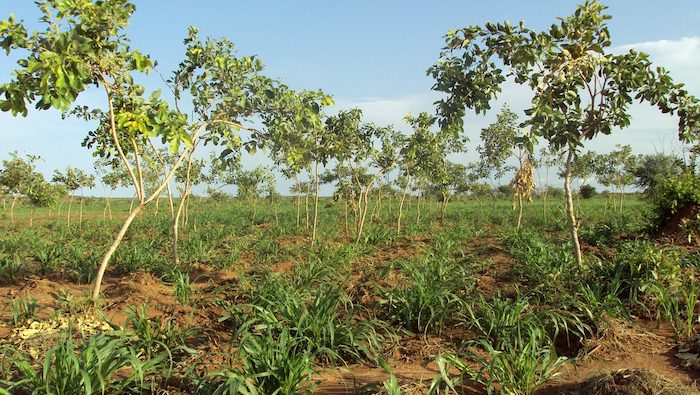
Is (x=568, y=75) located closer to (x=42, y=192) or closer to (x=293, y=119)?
(x=293, y=119)

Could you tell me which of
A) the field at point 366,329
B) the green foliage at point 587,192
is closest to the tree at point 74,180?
the field at point 366,329

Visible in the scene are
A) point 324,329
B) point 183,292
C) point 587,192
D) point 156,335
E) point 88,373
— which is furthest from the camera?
point 587,192

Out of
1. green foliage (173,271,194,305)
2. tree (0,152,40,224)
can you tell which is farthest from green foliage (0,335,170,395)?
tree (0,152,40,224)

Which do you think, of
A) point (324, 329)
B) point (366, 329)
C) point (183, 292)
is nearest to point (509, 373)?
point (366, 329)

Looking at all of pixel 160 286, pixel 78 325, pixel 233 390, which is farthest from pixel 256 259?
pixel 233 390

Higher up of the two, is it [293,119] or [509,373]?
[293,119]

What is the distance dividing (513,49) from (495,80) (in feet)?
1.46

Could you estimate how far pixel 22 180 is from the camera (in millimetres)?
18984

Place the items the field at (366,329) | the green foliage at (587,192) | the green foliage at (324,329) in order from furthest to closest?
the green foliage at (587,192), the green foliage at (324,329), the field at (366,329)

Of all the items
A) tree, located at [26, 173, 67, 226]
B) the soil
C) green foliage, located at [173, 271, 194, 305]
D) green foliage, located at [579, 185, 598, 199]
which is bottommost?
the soil

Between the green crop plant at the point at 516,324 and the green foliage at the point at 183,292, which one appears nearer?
the green crop plant at the point at 516,324

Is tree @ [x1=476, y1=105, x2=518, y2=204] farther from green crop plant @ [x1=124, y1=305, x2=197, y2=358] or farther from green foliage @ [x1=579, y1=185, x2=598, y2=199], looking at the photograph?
green foliage @ [x1=579, y1=185, x2=598, y2=199]

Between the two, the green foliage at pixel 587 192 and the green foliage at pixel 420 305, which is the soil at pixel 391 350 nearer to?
the green foliage at pixel 420 305

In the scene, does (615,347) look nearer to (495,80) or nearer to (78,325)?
(495,80)
